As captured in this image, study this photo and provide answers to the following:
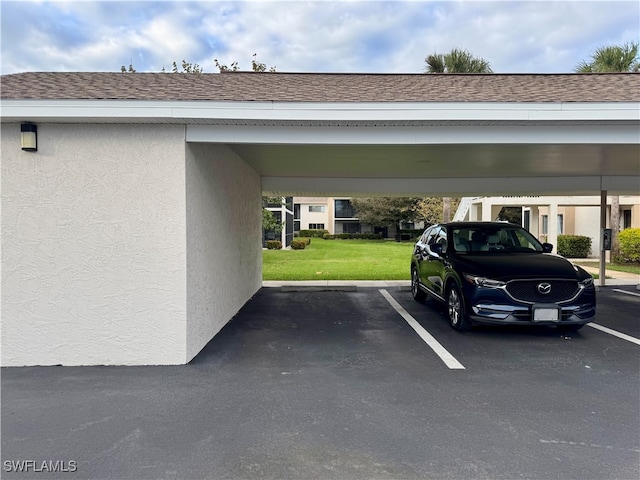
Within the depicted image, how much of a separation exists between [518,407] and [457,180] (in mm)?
8392

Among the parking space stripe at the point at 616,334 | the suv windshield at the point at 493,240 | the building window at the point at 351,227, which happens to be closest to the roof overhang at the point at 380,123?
the suv windshield at the point at 493,240

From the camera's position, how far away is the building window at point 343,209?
51250mm

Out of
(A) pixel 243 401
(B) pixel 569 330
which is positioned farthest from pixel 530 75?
(A) pixel 243 401

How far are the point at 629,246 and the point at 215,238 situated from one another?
62.7 feet

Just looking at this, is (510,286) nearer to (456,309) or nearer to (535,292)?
(535,292)

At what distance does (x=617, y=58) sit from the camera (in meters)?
16.6

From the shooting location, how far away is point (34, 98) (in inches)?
173

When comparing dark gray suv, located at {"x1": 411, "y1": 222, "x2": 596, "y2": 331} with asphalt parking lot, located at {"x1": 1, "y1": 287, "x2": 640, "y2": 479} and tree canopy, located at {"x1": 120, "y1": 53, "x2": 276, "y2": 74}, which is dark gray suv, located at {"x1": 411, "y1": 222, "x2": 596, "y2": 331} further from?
tree canopy, located at {"x1": 120, "y1": 53, "x2": 276, "y2": 74}

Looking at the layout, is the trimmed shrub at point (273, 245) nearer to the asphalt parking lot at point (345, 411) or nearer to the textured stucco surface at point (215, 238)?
the textured stucco surface at point (215, 238)

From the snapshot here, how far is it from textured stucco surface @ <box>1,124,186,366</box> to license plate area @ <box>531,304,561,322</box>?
487 centimetres

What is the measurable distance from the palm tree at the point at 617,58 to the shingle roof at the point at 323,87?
42.0ft

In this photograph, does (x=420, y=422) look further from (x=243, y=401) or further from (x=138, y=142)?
(x=138, y=142)

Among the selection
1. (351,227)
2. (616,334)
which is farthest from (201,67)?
(351,227)

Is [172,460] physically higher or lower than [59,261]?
lower
